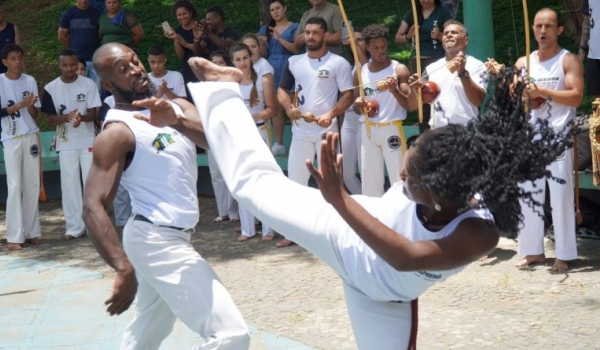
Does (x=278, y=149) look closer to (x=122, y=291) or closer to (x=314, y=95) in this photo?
(x=314, y=95)

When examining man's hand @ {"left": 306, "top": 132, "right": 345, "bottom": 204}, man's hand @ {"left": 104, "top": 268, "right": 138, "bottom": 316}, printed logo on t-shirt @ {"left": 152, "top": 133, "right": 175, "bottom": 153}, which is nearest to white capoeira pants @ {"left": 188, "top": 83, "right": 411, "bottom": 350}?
man's hand @ {"left": 306, "top": 132, "right": 345, "bottom": 204}

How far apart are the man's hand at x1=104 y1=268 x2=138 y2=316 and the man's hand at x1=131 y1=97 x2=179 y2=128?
28.1 inches

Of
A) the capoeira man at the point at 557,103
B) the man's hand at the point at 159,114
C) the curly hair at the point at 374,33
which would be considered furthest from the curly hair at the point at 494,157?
the curly hair at the point at 374,33

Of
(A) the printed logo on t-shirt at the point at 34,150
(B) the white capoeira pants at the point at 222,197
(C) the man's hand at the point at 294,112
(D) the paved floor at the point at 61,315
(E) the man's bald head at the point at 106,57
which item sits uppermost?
(E) the man's bald head at the point at 106,57

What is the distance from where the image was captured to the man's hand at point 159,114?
179 inches

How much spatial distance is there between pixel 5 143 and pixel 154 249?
20.1 feet

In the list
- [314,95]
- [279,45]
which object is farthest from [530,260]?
[279,45]

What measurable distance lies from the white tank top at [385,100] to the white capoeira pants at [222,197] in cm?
229

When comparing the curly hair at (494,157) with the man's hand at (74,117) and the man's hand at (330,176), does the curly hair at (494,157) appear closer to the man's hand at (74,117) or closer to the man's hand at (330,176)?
the man's hand at (330,176)

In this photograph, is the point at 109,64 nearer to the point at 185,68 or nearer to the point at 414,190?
the point at 414,190

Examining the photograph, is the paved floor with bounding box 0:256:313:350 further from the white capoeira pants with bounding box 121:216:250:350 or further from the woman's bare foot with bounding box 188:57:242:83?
the woman's bare foot with bounding box 188:57:242:83

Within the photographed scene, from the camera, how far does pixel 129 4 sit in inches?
675

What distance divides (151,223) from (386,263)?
1436 mm

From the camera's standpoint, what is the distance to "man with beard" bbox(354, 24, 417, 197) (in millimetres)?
8938
